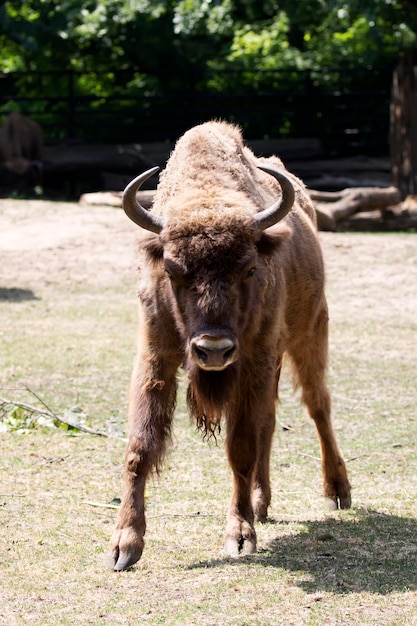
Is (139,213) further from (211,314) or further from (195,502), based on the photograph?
(195,502)

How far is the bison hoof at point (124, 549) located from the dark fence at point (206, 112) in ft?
61.7

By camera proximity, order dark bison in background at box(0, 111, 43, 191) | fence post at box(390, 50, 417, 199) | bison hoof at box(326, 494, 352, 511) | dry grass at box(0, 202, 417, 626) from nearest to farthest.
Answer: dry grass at box(0, 202, 417, 626), bison hoof at box(326, 494, 352, 511), fence post at box(390, 50, 417, 199), dark bison in background at box(0, 111, 43, 191)

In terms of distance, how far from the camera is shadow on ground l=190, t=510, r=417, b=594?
5082 mm

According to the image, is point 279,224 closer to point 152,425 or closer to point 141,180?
point 141,180

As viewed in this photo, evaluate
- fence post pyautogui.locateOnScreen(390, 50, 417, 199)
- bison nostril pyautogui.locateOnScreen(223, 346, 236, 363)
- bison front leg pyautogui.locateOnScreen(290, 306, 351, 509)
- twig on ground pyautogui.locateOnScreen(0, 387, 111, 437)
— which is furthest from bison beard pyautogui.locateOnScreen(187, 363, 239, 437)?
fence post pyautogui.locateOnScreen(390, 50, 417, 199)

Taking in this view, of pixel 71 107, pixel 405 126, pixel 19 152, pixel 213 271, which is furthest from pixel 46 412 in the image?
pixel 71 107

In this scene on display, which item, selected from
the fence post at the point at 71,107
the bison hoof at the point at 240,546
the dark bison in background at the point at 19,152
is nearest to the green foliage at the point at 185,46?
the fence post at the point at 71,107

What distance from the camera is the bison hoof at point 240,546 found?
5.52 metres

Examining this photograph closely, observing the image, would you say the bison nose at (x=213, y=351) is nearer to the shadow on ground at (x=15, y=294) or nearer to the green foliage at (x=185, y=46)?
the shadow on ground at (x=15, y=294)

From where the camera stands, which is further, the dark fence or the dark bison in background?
the dark fence

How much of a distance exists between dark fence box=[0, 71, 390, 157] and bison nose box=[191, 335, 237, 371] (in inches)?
741

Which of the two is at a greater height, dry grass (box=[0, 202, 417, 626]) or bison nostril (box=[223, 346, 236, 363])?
bison nostril (box=[223, 346, 236, 363])

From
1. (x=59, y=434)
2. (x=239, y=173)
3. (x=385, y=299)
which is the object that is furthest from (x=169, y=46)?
(x=239, y=173)

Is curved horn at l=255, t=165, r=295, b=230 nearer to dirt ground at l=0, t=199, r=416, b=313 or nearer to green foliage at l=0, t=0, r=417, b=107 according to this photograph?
dirt ground at l=0, t=199, r=416, b=313
